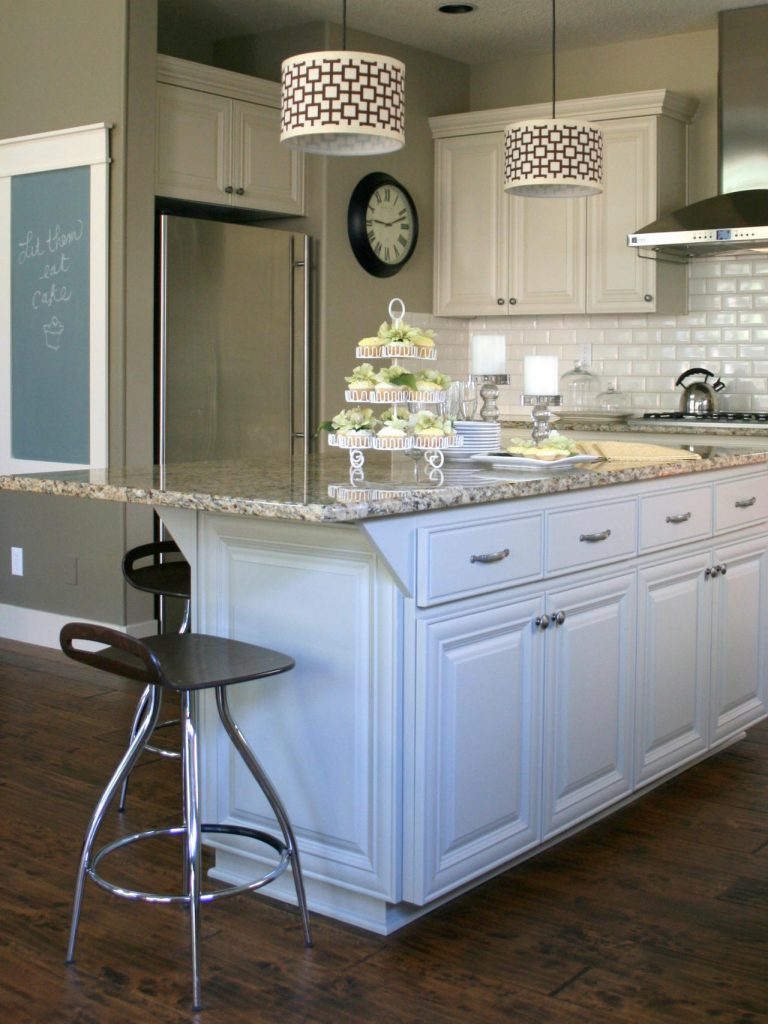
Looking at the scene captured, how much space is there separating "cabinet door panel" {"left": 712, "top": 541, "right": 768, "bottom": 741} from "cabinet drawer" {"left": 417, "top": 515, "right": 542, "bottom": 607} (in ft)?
3.58

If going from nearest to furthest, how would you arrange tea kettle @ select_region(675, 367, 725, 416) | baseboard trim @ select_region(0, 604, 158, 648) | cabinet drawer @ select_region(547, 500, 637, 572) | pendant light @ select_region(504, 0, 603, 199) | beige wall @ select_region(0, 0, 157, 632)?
cabinet drawer @ select_region(547, 500, 637, 572)
pendant light @ select_region(504, 0, 603, 199)
beige wall @ select_region(0, 0, 157, 632)
baseboard trim @ select_region(0, 604, 158, 648)
tea kettle @ select_region(675, 367, 725, 416)

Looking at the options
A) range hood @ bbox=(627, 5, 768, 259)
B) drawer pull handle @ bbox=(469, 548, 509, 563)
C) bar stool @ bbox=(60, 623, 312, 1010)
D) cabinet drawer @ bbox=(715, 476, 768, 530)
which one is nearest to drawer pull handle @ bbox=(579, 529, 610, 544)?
drawer pull handle @ bbox=(469, 548, 509, 563)

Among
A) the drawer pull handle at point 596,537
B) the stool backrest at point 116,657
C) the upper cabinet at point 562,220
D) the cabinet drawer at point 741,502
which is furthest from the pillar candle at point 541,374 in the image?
the upper cabinet at point 562,220

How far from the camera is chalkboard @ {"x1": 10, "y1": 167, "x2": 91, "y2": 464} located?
16.7 feet

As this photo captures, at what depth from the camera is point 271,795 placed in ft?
8.41

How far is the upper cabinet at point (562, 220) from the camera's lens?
5758mm

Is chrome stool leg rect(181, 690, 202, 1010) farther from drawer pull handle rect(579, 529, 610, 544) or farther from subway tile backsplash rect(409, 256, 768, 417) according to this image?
subway tile backsplash rect(409, 256, 768, 417)

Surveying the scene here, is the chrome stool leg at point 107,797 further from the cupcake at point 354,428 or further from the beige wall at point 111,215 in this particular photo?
the beige wall at point 111,215

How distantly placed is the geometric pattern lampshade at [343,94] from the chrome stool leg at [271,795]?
1.42 metres

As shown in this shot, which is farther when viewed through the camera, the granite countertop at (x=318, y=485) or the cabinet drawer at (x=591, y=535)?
the cabinet drawer at (x=591, y=535)

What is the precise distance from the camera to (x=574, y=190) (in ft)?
14.6

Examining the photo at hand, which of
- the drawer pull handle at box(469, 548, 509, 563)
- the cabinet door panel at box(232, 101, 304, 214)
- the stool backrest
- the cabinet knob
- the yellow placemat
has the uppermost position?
the cabinet door panel at box(232, 101, 304, 214)

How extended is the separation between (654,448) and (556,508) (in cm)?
91

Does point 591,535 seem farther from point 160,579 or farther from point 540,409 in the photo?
point 160,579
